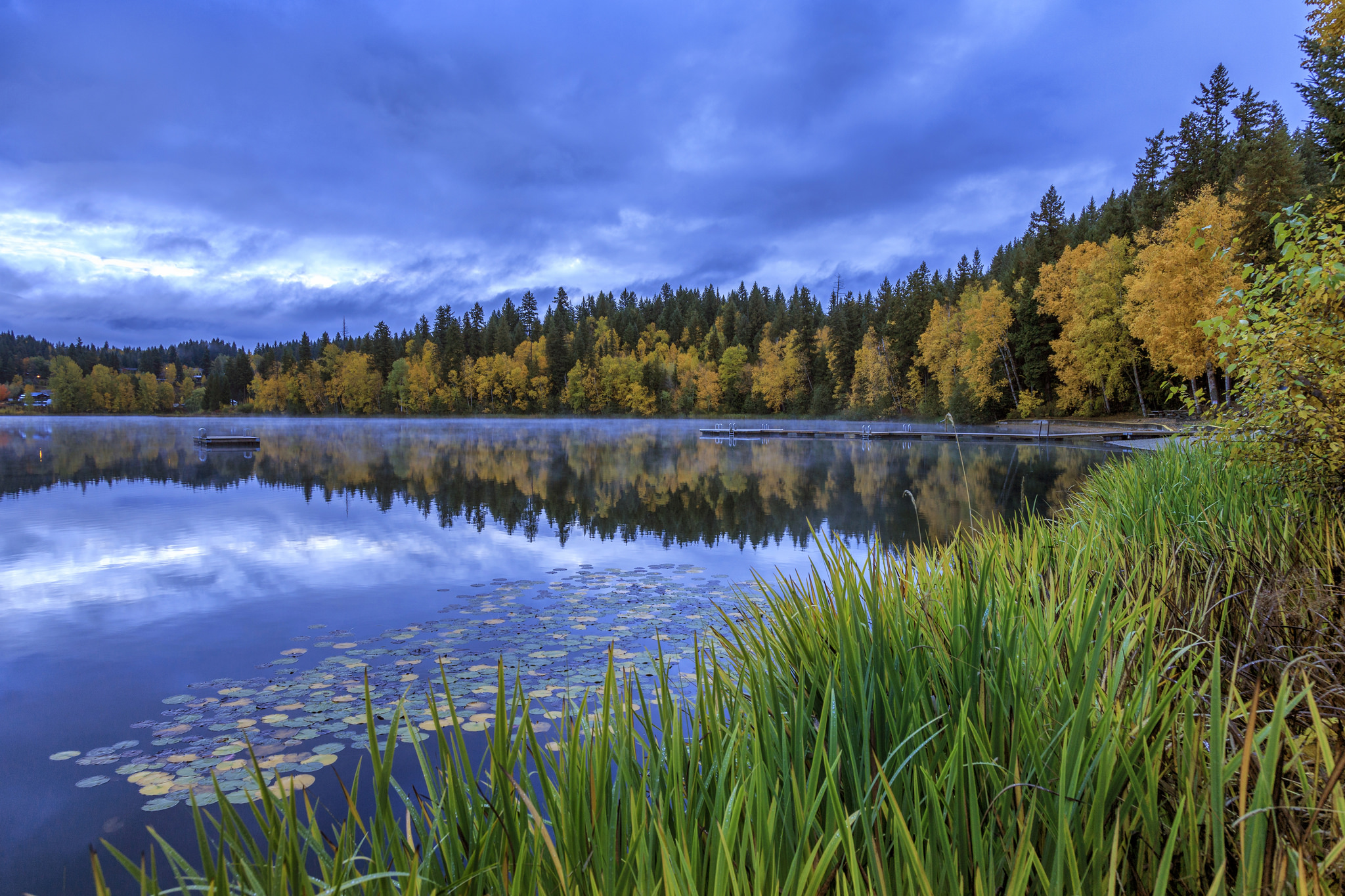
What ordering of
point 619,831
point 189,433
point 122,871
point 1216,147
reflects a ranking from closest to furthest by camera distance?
point 619,831 < point 122,871 < point 1216,147 < point 189,433

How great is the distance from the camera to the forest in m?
33.2

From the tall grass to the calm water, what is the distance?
503 millimetres

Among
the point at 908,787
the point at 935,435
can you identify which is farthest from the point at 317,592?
the point at 935,435

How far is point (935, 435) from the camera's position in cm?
4769

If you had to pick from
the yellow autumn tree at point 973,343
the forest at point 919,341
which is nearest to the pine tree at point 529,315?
the forest at point 919,341

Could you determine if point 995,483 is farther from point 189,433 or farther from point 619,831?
point 189,433

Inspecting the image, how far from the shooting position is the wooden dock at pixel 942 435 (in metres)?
36.5

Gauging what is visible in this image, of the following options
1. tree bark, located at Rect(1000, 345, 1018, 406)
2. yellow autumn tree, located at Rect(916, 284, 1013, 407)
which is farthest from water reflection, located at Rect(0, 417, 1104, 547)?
tree bark, located at Rect(1000, 345, 1018, 406)

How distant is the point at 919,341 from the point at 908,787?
7207 centimetres

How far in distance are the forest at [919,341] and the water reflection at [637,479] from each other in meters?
5.48

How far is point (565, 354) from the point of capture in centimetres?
11350

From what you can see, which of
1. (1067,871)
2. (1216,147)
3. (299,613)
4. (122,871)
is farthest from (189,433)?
(1216,147)

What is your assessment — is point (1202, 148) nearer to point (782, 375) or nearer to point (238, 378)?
point (782, 375)

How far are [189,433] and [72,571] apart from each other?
57064 millimetres
